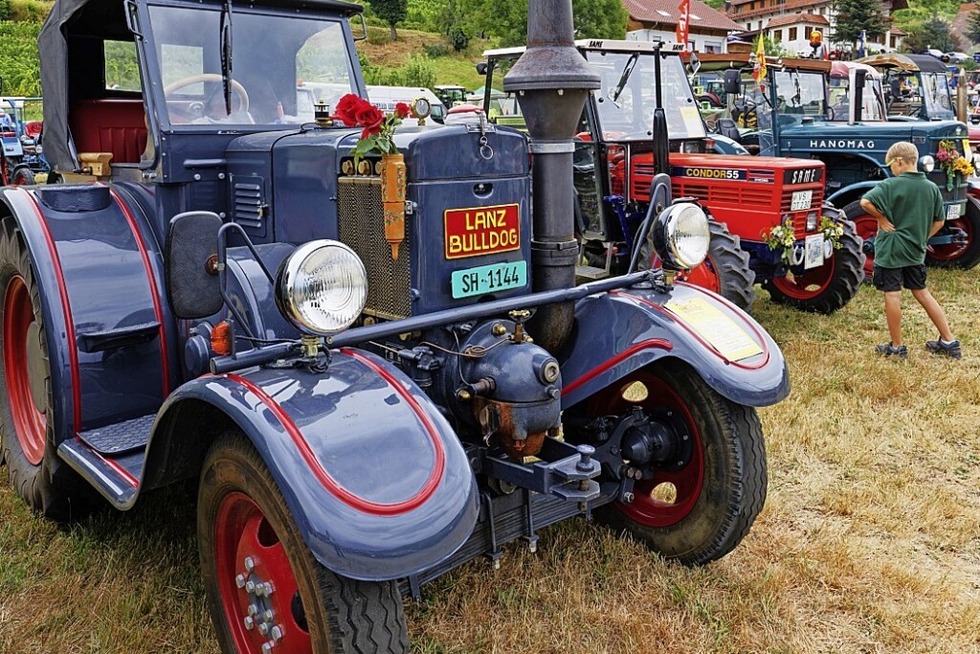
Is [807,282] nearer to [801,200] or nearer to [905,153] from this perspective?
[801,200]

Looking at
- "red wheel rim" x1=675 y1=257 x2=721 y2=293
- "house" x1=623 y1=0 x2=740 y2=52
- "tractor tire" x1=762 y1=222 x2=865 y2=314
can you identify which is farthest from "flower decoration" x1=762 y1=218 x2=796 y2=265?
"house" x1=623 y1=0 x2=740 y2=52

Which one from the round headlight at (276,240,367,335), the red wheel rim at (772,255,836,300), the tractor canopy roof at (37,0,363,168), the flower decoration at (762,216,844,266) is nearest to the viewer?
the round headlight at (276,240,367,335)

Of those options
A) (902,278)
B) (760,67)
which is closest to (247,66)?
(902,278)

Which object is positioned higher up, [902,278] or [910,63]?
[910,63]

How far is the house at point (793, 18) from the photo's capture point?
58.4 metres

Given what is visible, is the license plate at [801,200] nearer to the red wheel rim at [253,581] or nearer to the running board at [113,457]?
the running board at [113,457]

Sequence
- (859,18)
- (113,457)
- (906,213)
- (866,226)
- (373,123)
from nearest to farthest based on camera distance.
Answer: (373,123)
(113,457)
(906,213)
(866,226)
(859,18)

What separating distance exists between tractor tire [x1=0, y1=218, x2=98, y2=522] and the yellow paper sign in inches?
97.6

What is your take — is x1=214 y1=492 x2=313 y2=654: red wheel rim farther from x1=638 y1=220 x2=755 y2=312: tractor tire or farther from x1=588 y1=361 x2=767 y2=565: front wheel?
x1=638 y1=220 x2=755 y2=312: tractor tire

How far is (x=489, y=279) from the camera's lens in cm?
318

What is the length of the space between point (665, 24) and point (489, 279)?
170 feet

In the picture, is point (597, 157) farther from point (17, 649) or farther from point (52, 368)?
point (17, 649)

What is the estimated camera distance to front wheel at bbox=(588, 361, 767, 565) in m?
3.29

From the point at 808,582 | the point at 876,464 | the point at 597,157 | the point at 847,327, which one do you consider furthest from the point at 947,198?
the point at 808,582
